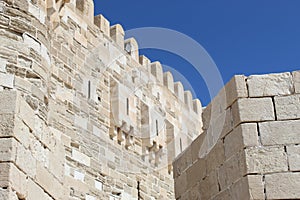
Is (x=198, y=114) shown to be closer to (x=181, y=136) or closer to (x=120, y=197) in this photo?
(x=181, y=136)

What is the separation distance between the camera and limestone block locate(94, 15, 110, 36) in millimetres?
9070

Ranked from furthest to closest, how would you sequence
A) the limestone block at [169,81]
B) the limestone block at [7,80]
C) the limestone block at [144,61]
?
the limestone block at [169,81] < the limestone block at [144,61] < the limestone block at [7,80]

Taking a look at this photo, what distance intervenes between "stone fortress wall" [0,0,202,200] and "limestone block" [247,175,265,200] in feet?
4.83

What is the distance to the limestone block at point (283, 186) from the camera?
4176 mm

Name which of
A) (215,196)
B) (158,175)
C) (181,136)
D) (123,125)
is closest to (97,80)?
(123,125)

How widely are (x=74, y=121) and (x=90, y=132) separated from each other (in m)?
0.46

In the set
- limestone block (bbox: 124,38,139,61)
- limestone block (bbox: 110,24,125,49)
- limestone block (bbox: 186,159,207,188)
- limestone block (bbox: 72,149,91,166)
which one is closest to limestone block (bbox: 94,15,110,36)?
limestone block (bbox: 110,24,125,49)

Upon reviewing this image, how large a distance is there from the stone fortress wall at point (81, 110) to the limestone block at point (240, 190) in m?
1.35

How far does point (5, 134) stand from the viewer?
367 centimetres

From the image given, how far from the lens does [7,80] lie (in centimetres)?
518

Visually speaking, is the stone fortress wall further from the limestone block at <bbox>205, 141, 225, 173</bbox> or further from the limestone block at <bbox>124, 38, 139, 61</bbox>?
the limestone block at <bbox>205, 141, 225, 173</bbox>

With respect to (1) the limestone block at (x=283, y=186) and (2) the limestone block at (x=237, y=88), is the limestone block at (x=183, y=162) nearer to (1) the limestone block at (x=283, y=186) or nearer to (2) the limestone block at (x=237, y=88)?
(2) the limestone block at (x=237, y=88)

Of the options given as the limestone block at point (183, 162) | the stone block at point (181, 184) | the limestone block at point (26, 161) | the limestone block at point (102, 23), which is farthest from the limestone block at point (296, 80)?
the limestone block at point (102, 23)

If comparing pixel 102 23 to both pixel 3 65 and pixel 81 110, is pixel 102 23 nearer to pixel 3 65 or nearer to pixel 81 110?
pixel 81 110
